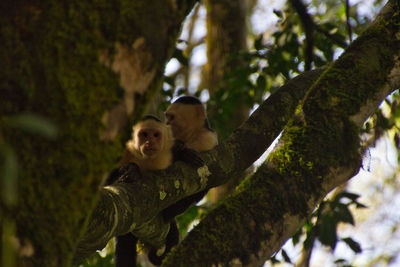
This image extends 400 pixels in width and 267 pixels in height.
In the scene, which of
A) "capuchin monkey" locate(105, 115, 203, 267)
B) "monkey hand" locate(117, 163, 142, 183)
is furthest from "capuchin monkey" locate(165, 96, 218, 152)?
"monkey hand" locate(117, 163, 142, 183)

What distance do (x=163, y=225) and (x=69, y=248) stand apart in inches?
86.9

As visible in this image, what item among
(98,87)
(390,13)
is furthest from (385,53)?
(98,87)

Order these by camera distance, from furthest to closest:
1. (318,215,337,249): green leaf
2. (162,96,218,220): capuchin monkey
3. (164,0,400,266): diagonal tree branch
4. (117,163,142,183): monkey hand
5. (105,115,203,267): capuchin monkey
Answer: (162,96,218,220): capuchin monkey
(105,115,203,267): capuchin monkey
(318,215,337,249): green leaf
(117,163,142,183): monkey hand
(164,0,400,266): diagonal tree branch

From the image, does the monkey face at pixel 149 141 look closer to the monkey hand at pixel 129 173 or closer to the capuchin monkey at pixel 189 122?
the monkey hand at pixel 129 173

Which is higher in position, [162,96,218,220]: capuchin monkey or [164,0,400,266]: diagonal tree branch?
[162,96,218,220]: capuchin monkey

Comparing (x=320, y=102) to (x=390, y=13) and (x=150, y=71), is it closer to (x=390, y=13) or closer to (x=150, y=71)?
(x=390, y=13)

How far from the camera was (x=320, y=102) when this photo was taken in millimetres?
2150

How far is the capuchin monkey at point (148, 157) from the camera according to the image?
3223 mm

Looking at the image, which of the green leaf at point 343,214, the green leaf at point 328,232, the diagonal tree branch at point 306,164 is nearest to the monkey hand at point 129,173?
the diagonal tree branch at point 306,164

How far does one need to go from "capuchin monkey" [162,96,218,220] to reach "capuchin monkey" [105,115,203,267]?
45 cm

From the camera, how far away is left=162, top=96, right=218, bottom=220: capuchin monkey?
3.97m

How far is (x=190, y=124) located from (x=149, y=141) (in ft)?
2.98

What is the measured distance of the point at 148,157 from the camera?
3.23 m

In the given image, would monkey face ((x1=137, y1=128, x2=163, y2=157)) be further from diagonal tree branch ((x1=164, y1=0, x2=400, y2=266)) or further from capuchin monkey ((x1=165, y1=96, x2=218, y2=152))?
diagonal tree branch ((x1=164, y1=0, x2=400, y2=266))
